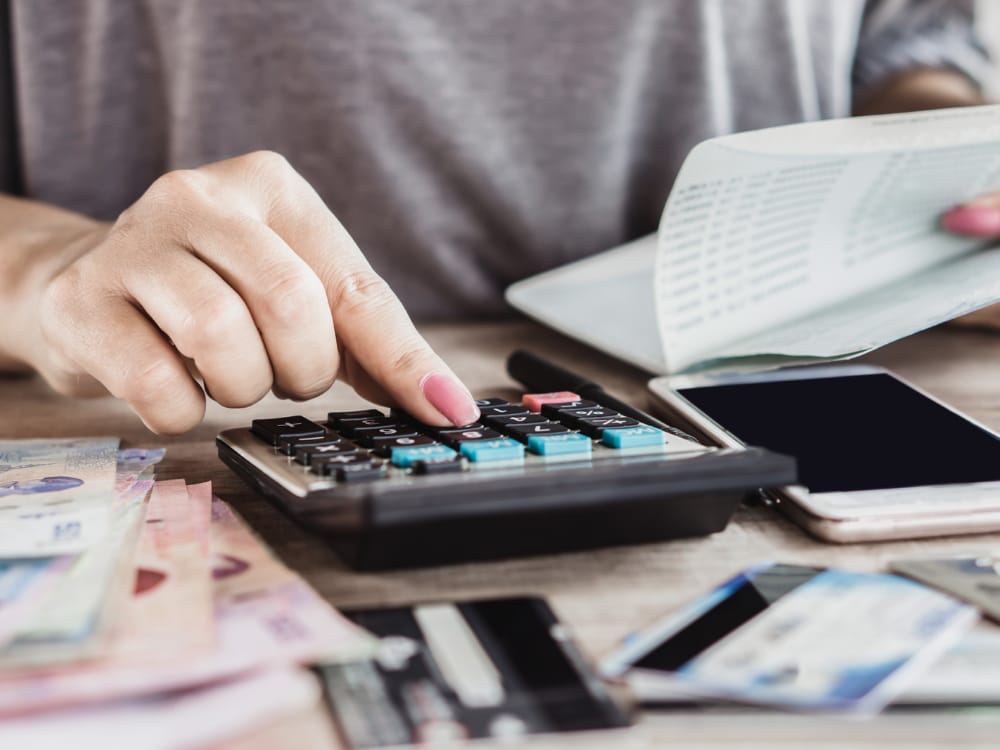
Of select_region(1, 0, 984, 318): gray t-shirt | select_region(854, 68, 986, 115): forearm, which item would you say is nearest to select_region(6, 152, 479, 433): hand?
select_region(1, 0, 984, 318): gray t-shirt


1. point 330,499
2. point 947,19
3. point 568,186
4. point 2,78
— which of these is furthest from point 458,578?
point 947,19

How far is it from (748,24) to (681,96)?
95mm

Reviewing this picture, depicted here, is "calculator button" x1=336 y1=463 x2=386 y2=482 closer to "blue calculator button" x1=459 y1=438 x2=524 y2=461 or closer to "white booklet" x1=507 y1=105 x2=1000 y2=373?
"blue calculator button" x1=459 y1=438 x2=524 y2=461

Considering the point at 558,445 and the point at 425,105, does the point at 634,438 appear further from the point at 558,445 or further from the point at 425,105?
the point at 425,105

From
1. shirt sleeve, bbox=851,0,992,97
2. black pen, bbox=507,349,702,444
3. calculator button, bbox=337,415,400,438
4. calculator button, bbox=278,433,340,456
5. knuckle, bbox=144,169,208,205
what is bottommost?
black pen, bbox=507,349,702,444

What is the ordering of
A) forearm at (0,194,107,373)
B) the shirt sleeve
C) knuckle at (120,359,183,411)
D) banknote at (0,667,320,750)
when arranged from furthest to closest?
the shirt sleeve → forearm at (0,194,107,373) → knuckle at (120,359,183,411) → banknote at (0,667,320,750)

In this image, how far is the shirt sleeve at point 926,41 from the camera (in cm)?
101

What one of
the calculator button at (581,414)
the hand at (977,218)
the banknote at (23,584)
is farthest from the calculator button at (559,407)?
the hand at (977,218)

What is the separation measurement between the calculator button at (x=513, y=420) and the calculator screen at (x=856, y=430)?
0.09 m

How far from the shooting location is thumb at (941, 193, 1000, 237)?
25.4 inches

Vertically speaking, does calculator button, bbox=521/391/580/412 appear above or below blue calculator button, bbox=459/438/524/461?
below

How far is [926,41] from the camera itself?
1.01 m

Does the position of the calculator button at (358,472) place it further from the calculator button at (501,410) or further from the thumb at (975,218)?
the thumb at (975,218)

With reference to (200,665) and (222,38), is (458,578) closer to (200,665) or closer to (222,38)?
(200,665)
